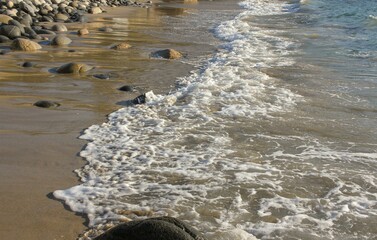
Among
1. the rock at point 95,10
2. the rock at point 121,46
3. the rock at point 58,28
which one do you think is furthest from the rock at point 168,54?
the rock at point 95,10

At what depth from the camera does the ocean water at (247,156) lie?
14.1 ft

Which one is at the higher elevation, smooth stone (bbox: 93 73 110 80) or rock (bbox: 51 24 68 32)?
rock (bbox: 51 24 68 32)

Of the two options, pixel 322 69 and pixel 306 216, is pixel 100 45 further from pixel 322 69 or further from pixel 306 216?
pixel 306 216

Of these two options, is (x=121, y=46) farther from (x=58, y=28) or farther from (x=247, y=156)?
(x=247, y=156)

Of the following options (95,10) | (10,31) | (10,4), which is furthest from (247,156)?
(95,10)

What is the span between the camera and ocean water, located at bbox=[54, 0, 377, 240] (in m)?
4.29

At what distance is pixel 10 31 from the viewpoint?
12984 mm

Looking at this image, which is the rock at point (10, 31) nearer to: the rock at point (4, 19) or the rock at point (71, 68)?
the rock at point (4, 19)

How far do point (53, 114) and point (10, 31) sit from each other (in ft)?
23.0

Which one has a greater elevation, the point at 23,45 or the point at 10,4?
the point at 10,4

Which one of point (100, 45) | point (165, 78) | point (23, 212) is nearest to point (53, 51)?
point (100, 45)

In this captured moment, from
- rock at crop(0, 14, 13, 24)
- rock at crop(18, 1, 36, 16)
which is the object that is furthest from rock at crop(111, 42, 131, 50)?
rock at crop(18, 1, 36, 16)

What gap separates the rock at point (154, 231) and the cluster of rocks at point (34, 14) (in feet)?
34.3

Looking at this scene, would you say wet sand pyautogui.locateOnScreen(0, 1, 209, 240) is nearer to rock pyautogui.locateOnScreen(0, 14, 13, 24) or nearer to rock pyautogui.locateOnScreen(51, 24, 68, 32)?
rock pyautogui.locateOnScreen(51, 24, 68, 32)
